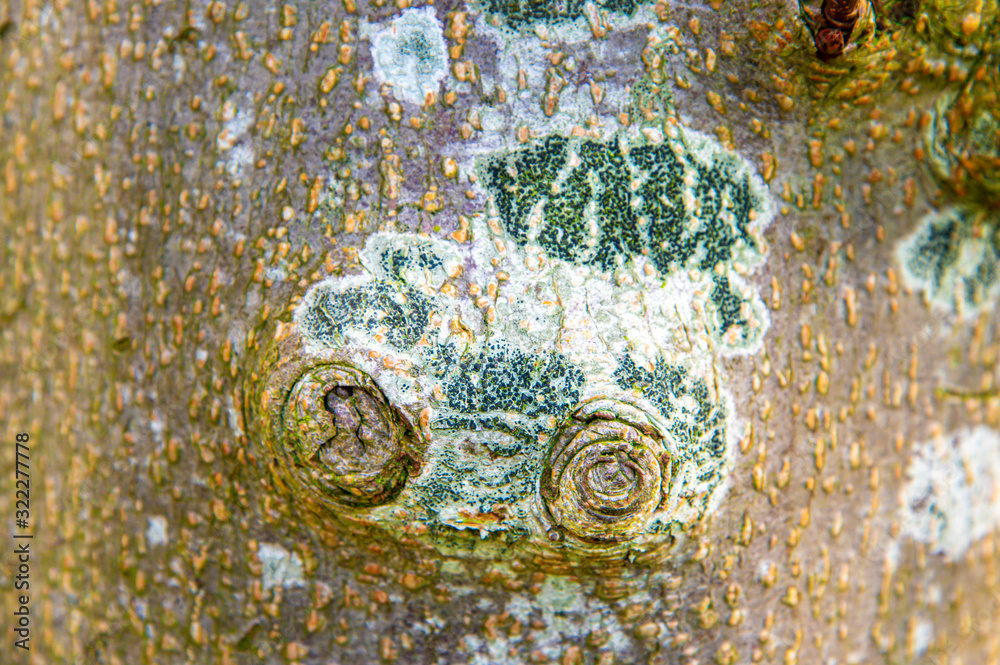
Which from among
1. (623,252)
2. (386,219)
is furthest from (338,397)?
(623,252)

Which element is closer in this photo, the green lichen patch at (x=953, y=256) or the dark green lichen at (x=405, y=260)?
the dark green lichen at (x=405, y=260)

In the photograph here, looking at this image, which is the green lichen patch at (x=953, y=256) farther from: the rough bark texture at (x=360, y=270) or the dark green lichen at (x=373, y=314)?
the dark green lichen at (x=373, y=314)

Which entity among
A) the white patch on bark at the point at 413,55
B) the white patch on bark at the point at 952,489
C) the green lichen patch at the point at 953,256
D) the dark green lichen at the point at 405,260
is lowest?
the white patch on bark at the point at 952,489

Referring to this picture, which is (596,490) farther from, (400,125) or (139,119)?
(139,119)

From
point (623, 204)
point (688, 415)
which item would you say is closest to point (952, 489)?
point (688, 415)

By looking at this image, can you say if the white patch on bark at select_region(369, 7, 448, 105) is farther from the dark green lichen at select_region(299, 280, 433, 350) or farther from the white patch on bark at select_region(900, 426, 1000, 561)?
the white patch on bark at select_region(900, 426, 1000, 561)

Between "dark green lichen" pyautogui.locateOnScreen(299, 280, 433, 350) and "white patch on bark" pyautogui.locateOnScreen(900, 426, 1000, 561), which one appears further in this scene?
"white patch on bark" pyautogui.locateOnScreen(900, 426, 1000, 561)

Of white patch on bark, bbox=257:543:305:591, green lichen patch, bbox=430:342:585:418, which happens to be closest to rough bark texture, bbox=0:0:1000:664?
white patch on bark, bbox=257:543:305:591

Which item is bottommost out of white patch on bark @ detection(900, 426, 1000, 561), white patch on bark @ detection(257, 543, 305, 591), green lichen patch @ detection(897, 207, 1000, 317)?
white patch on bark @ detection(257, 543, 305, 591)

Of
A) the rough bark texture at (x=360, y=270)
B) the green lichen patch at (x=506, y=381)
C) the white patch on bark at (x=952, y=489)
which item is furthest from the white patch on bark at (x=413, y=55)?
the white patch on bark at (x=952, y=489)

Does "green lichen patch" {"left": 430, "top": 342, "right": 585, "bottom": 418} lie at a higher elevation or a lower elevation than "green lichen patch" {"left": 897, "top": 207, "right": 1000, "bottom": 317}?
lower
